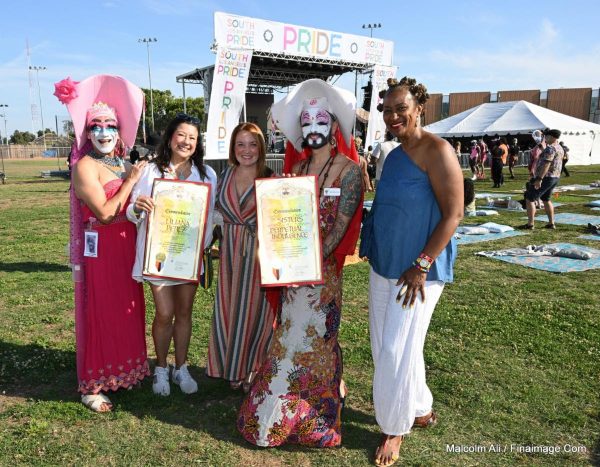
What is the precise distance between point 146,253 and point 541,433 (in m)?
2.74

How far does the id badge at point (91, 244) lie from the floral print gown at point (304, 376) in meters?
1.33

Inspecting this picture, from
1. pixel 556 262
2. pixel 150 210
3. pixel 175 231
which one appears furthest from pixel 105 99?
pixel 556 262

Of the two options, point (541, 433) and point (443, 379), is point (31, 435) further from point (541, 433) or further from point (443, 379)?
point (541, 433)

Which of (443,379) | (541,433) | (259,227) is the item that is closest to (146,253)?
(259,227)

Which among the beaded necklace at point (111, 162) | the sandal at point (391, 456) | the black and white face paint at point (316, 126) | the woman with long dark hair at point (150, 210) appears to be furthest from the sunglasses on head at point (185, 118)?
the sandal at point (391, 456)

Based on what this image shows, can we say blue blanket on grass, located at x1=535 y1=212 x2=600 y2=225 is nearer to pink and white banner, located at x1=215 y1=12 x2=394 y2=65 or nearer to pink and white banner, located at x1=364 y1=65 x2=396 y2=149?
pink and white banner, located at x1=364 y1=65 x2=396 y2=149

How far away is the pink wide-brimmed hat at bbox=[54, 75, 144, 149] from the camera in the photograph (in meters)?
Result: 3.14

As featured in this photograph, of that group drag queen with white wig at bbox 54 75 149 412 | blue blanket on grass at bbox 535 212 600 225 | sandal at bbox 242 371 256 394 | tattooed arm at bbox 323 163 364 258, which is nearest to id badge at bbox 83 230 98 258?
drag queen with white wig at bbox 54 75 149 412

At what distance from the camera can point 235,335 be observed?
3.47 m

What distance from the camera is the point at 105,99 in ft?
10.9

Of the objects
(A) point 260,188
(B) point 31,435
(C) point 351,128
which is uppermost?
(C) point 351,128

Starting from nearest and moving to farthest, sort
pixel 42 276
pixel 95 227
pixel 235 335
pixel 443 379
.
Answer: pixel 95 227 → pixel 235 335 → pixel 443 379 → pixel 42 276

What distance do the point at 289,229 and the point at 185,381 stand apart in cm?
159

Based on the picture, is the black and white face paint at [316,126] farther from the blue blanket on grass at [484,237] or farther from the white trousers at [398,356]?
the blue blanket on grass at [484,237]
